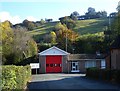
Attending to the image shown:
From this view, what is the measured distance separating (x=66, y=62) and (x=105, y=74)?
93.8 ft

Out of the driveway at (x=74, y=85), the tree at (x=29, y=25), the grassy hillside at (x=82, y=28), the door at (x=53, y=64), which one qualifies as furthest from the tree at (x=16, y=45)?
the tree at (x=29, y=25)

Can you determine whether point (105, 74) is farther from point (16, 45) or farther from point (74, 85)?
point (16, 45)

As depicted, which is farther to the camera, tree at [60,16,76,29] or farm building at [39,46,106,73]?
tree at [60,16,76,29]

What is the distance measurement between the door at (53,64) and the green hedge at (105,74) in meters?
20.5

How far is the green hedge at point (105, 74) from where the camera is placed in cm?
3284

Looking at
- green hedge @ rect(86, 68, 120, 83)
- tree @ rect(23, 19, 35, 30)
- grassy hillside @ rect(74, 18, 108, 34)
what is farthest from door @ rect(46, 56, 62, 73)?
tree @ rect(23, 19, 35, 30)

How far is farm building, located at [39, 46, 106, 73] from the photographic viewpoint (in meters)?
64.9

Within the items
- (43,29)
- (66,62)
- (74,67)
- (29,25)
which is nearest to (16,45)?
(66,62)

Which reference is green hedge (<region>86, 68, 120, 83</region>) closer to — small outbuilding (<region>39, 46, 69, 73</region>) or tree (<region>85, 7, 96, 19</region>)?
small outbuilding (<region>39, 46, 69, 73</region>)

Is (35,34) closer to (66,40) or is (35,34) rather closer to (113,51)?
(66,40)

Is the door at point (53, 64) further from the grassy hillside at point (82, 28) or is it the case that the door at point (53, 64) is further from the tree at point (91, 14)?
the tree at point (91, 14)

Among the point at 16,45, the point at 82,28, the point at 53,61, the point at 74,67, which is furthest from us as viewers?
the point at 82,28

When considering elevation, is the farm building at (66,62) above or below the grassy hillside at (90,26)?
below

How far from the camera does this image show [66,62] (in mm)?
65188
